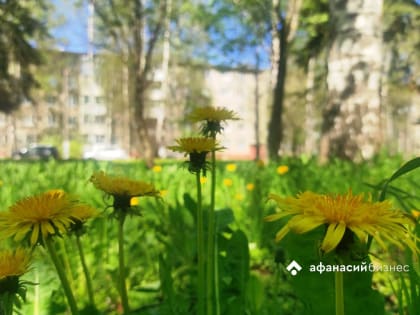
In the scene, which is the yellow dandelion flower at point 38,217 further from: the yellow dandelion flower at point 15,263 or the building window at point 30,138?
the building window at point 30,138

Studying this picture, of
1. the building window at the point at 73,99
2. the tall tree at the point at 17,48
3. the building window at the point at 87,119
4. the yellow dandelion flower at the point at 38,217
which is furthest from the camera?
the building window at the point at 87,119

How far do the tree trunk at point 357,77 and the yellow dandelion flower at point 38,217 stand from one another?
3.28 meters

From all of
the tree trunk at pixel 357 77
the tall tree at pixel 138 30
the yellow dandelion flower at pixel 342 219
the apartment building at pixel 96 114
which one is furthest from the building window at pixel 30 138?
the yellow dandelion flower at pixel 342 219

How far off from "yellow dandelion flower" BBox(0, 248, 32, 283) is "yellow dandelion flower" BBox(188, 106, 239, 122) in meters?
0.45

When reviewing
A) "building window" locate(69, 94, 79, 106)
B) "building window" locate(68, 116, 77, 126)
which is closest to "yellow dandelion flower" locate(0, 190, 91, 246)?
"building window" locate(69, 94, 79, 106)

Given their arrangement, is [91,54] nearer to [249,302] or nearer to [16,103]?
[16,103]

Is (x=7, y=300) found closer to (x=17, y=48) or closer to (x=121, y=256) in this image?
(x=121, y=256)

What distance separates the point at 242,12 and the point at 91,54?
1215cm

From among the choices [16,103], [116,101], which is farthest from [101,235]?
[116,101]

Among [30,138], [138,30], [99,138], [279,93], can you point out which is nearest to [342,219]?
[279,93]

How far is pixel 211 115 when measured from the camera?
948 millimetres

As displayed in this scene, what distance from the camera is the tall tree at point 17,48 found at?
51.4ft

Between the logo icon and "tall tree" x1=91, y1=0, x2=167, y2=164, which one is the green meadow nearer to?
the logo icon

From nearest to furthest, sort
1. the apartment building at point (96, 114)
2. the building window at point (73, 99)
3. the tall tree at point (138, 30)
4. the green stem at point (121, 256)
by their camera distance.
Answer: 1. the green stem at point (121, 256)
2. the tall tree at point (138, 30)
3. the apartment building at point (96, 114)
4. the building window at point (73, 99)
